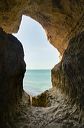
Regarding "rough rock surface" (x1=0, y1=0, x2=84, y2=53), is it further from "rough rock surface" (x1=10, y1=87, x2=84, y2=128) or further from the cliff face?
"rough rock surface" (x1=10, y1=87, x2=84, y2=128)

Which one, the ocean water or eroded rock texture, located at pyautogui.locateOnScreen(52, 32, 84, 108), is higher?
eroded rock texture, located at pyautogui.locateOnScreen(52, 32, 84, 108)

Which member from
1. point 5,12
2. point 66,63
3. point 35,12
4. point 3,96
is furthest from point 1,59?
point 35,12

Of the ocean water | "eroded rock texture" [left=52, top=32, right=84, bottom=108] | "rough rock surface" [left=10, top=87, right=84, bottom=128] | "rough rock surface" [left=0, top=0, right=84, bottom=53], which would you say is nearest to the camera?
"rough rock surface" [left=10, top=87, right=84, bottom=128]

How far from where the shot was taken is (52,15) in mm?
9047

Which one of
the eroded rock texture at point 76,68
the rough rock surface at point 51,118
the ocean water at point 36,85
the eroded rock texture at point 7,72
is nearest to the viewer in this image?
the eroded rock texture at point 7,72

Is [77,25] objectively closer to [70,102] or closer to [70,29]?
[70,29]

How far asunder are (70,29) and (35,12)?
2157 millimetres

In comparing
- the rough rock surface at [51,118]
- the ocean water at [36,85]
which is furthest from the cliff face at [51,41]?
the ocean water at [36,85]

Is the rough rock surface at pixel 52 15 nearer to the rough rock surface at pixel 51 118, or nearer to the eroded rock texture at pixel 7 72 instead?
the eroded rock texture at pixel 7 72

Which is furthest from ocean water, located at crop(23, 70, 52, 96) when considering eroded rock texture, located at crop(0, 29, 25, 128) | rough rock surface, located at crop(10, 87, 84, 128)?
eroded rock texture, located at crop(0, 29, 25, 128)

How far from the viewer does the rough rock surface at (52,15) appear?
24.0 feet

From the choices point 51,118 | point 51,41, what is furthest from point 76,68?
point 51,41

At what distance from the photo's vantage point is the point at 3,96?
13.2 feet

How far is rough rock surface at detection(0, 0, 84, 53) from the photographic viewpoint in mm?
7324
